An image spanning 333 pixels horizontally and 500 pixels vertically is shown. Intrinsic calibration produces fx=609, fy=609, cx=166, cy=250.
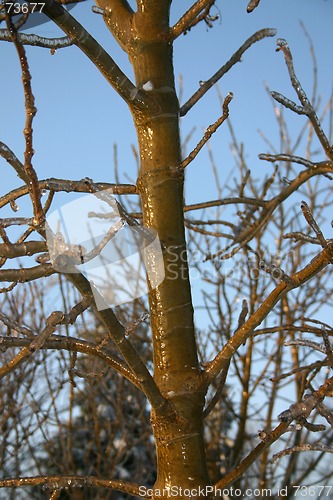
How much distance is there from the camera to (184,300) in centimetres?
161

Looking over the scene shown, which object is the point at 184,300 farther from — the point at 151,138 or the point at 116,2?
the point at 116,2

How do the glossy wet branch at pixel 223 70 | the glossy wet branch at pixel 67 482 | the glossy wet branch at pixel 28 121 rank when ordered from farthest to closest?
the glossy wet branch at pixel 223 70 → the glossy wet branch at pixel 67 482 → the glossy wet branch at pixel 28 121

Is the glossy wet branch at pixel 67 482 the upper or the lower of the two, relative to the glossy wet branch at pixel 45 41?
lower

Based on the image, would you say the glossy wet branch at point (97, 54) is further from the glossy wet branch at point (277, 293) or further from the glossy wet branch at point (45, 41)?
the glossy wet branch at point (277, 293)

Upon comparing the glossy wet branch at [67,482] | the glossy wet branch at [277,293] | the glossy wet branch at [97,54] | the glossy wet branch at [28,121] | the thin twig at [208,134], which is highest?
the glossy wet branch at [97,54]

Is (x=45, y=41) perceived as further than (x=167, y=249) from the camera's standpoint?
No

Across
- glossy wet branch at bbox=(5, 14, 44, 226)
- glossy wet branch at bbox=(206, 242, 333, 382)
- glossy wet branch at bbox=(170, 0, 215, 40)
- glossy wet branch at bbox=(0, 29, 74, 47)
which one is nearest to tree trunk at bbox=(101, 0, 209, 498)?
glossy wet branch at bbox=(170, 0, 215, 40)

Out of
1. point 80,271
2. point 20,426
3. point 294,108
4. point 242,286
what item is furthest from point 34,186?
point 20,426

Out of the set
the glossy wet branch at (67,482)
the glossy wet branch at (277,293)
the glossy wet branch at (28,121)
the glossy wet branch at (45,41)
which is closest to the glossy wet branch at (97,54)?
the glossy wet branch at (45,41)

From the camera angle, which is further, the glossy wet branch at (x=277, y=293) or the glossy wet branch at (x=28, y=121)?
the glossy wet branch at (x=277, y=293)

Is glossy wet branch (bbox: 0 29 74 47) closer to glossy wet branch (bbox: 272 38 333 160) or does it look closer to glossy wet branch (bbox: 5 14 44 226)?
glossy wet branch (bbox: 5 14 44 226)

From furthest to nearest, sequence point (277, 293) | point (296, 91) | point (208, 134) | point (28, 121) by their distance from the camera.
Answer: point (296, 91) → point (208, 134) → point (277, 293) → point (28, 121)

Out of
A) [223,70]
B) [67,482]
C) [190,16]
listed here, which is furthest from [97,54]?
[67,482]

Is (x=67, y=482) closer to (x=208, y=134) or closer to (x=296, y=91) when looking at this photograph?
(x=208, y=134)
